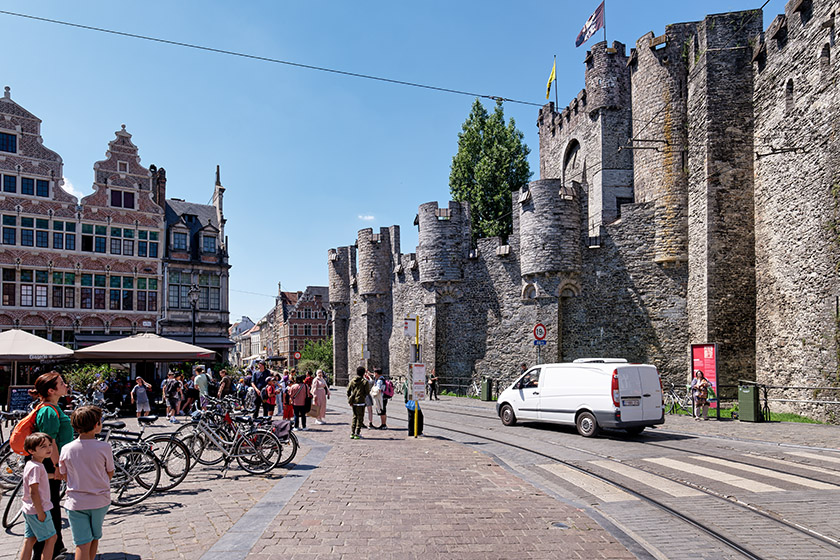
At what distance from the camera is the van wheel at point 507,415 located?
51.0ft

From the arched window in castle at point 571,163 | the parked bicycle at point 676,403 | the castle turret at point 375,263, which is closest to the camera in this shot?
the parked bicycle at point 676,403

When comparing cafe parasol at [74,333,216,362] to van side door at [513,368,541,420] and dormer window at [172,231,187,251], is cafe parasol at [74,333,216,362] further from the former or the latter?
dormer window at [172,231,187,251]

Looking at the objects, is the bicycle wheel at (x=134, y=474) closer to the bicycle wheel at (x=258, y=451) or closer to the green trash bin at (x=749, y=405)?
the bicycle wheel at (x=258, y=451)

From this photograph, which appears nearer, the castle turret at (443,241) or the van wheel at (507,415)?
the van wheel at (507,415)

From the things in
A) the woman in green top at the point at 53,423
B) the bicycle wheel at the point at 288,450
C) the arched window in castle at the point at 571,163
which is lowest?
the bicycle wheel at the point at 288,450

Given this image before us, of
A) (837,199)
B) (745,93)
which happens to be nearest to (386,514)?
(837,199)

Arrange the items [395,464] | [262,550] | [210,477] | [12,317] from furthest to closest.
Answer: [12,317]
[395,464]
[210,477]
[262,550]

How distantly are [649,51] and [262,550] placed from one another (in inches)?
922

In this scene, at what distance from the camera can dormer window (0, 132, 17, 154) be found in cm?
3181

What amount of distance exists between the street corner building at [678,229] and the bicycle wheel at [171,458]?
36.2 feet

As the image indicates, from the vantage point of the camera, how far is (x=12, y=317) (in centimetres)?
3203

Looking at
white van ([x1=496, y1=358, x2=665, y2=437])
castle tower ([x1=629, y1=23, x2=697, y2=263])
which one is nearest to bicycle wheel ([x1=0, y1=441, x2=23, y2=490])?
white van ([x1=496, y1=358, x2=665, y2=437])

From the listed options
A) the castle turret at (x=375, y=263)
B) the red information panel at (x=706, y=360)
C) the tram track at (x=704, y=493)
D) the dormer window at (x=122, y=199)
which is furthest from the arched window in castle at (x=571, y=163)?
the dormer window at (x=122, y=199)

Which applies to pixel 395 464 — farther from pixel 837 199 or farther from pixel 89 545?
pixel 837 199
